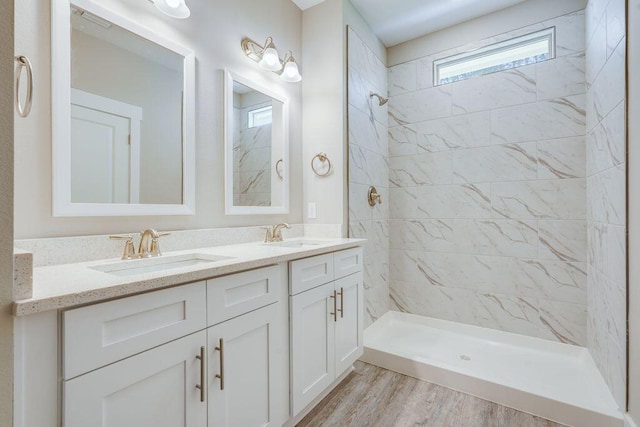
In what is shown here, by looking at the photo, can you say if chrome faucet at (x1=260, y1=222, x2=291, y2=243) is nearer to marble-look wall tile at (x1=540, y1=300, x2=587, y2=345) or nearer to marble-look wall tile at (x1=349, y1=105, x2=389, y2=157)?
marble-look wall tile at (x1=349, y1=105, x2=389, y2=157)

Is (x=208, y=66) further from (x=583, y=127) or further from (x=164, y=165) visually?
(x=583, y=127)

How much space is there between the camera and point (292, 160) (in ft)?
7.77

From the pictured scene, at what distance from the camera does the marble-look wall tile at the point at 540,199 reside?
2180 millimetres

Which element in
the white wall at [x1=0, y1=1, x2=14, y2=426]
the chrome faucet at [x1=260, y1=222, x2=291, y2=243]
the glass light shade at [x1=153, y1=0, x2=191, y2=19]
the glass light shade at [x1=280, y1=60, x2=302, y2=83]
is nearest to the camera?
the white wall at [x1=0, y1=1, x2=14, y2=426]

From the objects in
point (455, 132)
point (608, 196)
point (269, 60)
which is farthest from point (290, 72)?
point (608, 196)

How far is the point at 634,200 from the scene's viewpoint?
1350mm

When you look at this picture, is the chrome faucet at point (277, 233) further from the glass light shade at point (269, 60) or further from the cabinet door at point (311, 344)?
the glass light shade at point (269, 60)

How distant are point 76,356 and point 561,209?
2.82 meters

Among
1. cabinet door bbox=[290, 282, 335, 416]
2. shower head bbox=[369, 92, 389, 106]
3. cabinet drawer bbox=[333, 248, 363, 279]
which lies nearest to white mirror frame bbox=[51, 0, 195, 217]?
cabinet door bbox=[290, 282, 335, 416]

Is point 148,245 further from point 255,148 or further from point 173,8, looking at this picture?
point 173,8

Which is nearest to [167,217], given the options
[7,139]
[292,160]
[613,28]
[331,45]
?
[7,139]

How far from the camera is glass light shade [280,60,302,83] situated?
214 cm

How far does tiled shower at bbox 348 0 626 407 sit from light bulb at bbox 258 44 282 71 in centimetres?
65

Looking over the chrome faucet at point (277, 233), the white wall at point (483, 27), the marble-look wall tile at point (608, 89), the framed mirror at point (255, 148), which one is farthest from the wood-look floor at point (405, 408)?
the white wall at point (483, 27)
